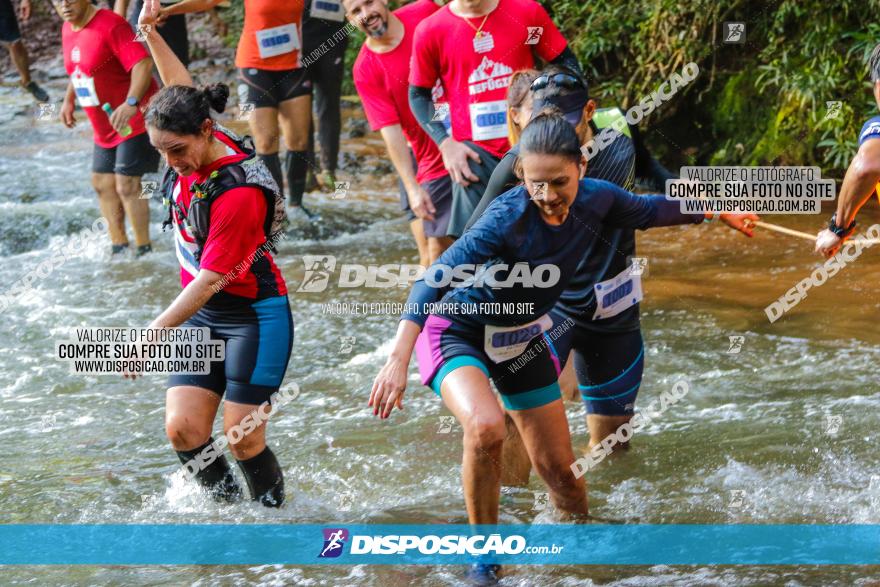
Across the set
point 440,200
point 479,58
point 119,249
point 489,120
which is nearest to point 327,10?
point 119,249

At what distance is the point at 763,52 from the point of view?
9766 mm

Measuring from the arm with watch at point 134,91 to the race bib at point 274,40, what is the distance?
2.82 ft

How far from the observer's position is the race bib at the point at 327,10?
30.2 feet

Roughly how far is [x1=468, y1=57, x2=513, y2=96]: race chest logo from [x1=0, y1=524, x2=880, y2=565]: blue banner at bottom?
7.60 feet

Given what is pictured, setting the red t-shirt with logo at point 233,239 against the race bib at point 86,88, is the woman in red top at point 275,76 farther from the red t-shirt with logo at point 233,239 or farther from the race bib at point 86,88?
the red t-shirt with logo at point 233,239

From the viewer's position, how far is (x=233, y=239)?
164 inches

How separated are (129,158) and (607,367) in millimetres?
4868

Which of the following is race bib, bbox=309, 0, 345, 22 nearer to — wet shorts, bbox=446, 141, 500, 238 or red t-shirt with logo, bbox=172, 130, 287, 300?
wet shorts, bbox=446, 141, 500, 238

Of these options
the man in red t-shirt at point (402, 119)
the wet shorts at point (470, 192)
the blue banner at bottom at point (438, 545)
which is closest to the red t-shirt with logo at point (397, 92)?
the man in red t-shirt at point (402, 119)

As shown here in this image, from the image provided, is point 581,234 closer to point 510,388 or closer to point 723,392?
point 510,388

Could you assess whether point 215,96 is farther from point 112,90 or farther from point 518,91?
point 112,90

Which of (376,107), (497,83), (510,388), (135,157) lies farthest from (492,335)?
(135,157)

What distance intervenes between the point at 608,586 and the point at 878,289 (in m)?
3.85

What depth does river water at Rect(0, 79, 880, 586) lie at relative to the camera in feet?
14.9
